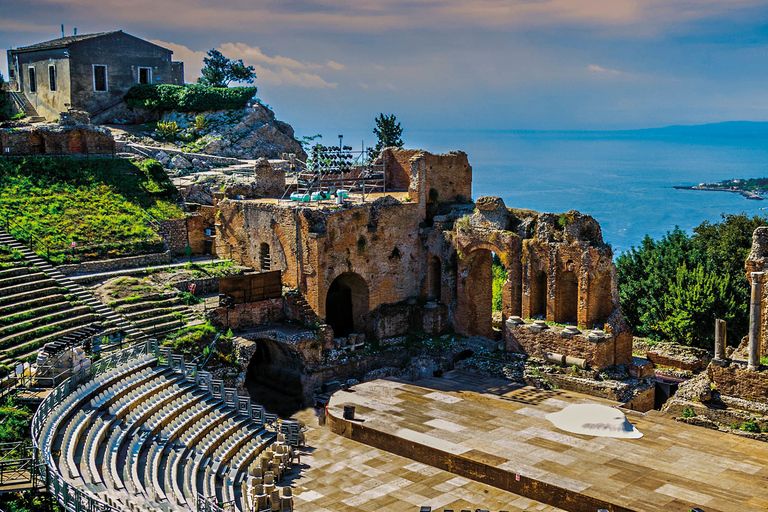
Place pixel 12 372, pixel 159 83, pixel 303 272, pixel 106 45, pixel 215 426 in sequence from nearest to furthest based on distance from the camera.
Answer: pixel 12 372 → pixel 215 426 → pixel 303 272 → pixel 106 45 → pixel 159 83

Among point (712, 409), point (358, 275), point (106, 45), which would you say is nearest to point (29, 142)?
point (106, 45)

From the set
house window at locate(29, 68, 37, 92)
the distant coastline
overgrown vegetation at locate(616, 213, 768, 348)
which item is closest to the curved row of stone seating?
overgrown vegetation at locate(616, 213, 768, 348)

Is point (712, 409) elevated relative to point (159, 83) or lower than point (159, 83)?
lower

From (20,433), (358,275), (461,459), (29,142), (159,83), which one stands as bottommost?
(461,459)

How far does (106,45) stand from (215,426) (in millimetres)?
41081

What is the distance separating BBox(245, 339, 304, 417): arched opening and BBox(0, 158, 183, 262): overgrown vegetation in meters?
7.91

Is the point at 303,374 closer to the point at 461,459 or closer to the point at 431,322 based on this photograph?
the point at 431,322

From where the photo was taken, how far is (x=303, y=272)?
38.2 metres

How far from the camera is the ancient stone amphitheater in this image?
2080 cm

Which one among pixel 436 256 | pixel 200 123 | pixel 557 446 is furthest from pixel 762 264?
pixel 200 123

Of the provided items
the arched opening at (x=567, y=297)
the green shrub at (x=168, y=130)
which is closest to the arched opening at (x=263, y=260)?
the arched opening at (x=567, y=297)

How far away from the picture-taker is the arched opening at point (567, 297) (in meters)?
37.8

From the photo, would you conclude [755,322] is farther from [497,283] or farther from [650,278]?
[497,283]

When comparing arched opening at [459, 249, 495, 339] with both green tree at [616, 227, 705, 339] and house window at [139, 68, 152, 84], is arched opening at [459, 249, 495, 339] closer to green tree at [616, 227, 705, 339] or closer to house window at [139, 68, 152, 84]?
green tree at [616, 227, 705, 339]
